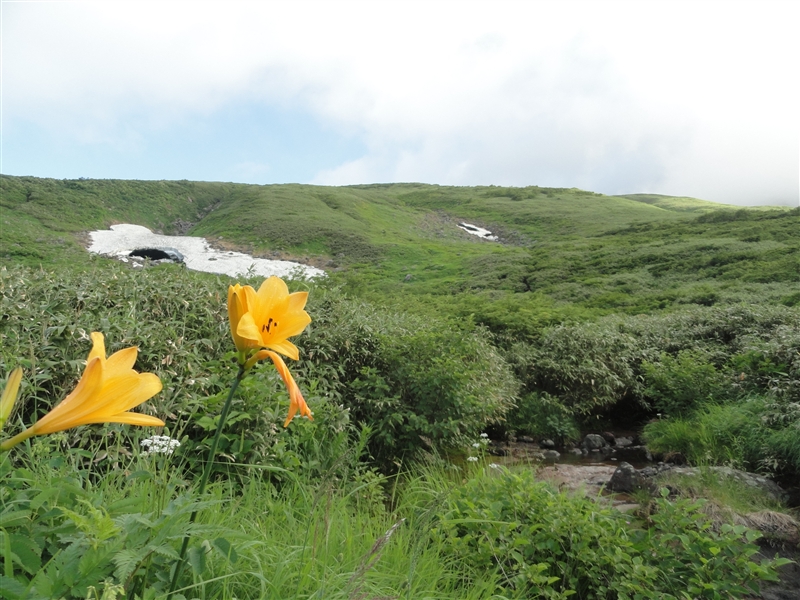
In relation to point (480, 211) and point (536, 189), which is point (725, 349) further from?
point (536, 189)

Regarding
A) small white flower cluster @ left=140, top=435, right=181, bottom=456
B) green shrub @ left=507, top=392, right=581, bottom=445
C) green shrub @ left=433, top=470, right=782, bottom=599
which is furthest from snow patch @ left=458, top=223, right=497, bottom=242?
small white flower cluster @ left=140, top=435, right=181, bottom=456

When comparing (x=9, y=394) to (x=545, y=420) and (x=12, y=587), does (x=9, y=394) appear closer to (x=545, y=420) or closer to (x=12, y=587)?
(x=12, y=587)

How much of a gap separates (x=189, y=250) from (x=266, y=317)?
40.6m

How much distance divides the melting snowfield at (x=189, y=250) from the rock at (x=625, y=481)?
86.5ft

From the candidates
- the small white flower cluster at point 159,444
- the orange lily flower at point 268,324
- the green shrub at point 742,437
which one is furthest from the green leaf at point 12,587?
the green shrub at point 742,437

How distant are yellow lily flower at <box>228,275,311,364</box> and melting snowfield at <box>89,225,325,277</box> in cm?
2992

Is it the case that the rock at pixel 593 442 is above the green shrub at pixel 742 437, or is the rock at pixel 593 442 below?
below

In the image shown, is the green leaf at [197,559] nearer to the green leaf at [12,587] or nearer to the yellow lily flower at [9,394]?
the green leaf at [12,587]

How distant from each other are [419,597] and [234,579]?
84cm

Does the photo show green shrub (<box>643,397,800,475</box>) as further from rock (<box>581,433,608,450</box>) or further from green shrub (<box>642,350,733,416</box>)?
rock (<box>581,433,608,450</box>)

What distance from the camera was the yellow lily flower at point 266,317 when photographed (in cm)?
123

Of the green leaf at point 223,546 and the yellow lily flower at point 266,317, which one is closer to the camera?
the yellow lily flower at point 266,317

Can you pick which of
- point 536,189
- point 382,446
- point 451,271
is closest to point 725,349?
point 382,446

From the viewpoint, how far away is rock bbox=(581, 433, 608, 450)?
8766 millimetres
